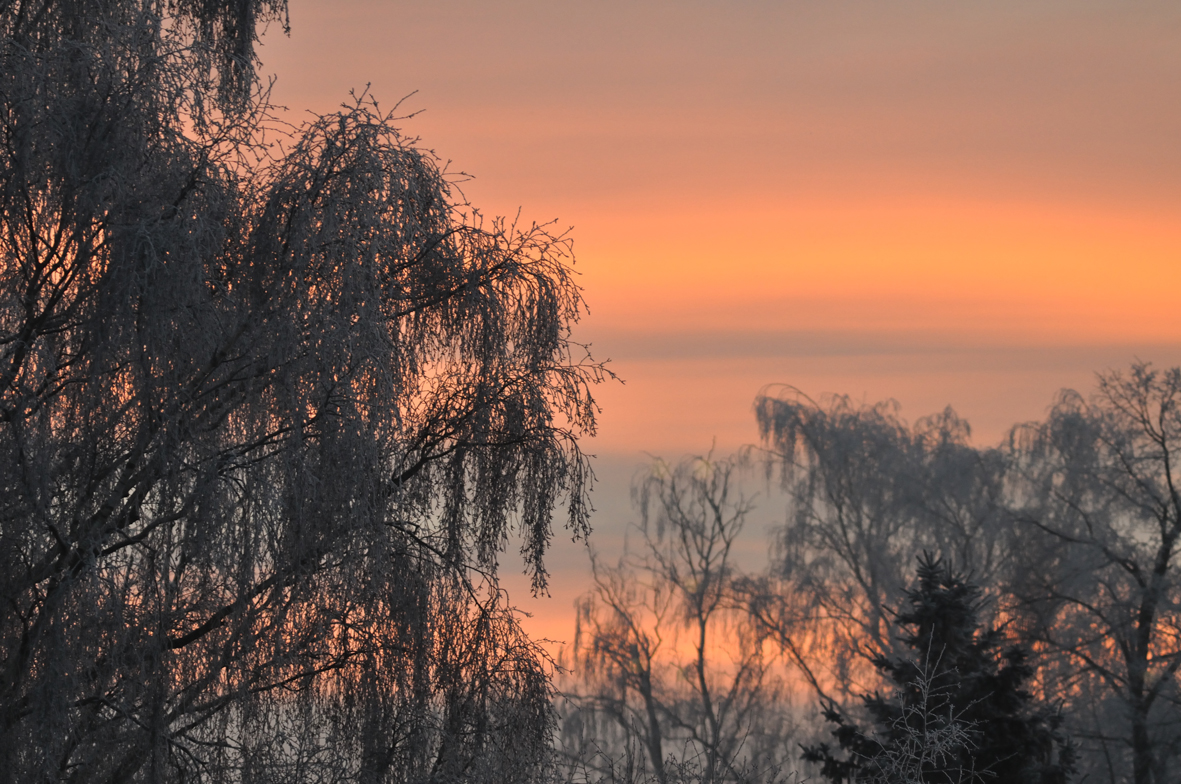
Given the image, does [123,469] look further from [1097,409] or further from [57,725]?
[1097,409]

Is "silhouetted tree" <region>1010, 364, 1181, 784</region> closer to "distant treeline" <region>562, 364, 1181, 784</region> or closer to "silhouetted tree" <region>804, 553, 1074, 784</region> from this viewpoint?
"distant treeline" <region>562, 364, 1181, 784</region>

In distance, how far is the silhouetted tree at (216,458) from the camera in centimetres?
659

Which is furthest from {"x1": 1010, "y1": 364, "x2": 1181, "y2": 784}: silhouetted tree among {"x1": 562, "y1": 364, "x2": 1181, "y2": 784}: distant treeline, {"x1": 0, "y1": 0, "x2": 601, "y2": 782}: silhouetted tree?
{"x1": 0, "y1": 0, "x2": 601, "y2": 782}: silhouetted tree

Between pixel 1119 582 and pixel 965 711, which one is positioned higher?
pixel 1119 582

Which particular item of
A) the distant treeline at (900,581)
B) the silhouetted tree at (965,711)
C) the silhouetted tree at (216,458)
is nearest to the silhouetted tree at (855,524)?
the distant treeline at (900,581)

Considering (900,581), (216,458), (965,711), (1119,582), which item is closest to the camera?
(216,458)

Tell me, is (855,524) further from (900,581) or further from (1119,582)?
(1119,582)

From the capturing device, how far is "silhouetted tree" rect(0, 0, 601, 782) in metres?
6.59

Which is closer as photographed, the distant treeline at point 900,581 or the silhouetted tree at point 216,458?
the silhouetted tree at point 216,458

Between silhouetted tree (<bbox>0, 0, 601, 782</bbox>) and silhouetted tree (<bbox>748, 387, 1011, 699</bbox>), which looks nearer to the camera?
silhouetted tree (<bbox>0, 0, 601, 782</bbox>)

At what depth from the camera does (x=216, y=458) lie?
6.62 m

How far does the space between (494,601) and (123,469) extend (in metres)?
2.58

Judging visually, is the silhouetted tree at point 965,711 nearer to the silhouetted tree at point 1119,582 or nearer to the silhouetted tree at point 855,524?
the silhouetted tree at point 1119,582

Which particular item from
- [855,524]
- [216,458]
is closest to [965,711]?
[216,458]
